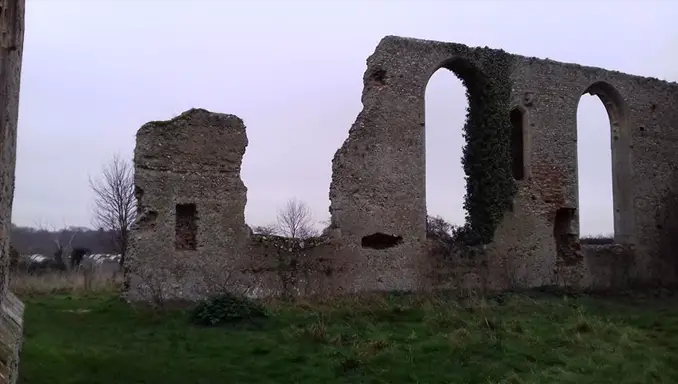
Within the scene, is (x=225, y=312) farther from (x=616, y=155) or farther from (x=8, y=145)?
(x=616, y=155)

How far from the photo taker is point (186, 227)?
1300 cm

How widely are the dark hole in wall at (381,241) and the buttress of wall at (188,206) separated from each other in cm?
264

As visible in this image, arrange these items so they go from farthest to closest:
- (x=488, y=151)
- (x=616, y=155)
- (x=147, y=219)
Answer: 1. (x=616, y=155)
2. (x=488, y=151)
3. (x=147, y=219)

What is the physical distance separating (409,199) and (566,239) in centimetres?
454

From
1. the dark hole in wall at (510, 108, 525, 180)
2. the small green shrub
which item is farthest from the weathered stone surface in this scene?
the small green shrub

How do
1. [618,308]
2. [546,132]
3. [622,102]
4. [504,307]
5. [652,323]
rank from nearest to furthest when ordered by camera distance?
[652,323] < [504,307] < [618,308] < [546,132] < [622,102]

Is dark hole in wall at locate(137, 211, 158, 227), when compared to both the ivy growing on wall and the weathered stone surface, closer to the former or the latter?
the weathered stone surface

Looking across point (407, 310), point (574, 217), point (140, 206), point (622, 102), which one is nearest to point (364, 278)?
point (407, 310)

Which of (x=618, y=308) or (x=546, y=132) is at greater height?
(x=546, y=132)

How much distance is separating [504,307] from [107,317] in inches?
270

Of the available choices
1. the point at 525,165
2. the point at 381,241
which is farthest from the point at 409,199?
the point at 525,165

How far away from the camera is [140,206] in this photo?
12586mm

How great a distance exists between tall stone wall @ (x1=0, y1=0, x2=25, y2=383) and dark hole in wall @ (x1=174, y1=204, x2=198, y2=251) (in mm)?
9395

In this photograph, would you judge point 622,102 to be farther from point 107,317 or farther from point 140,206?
point 107,317
